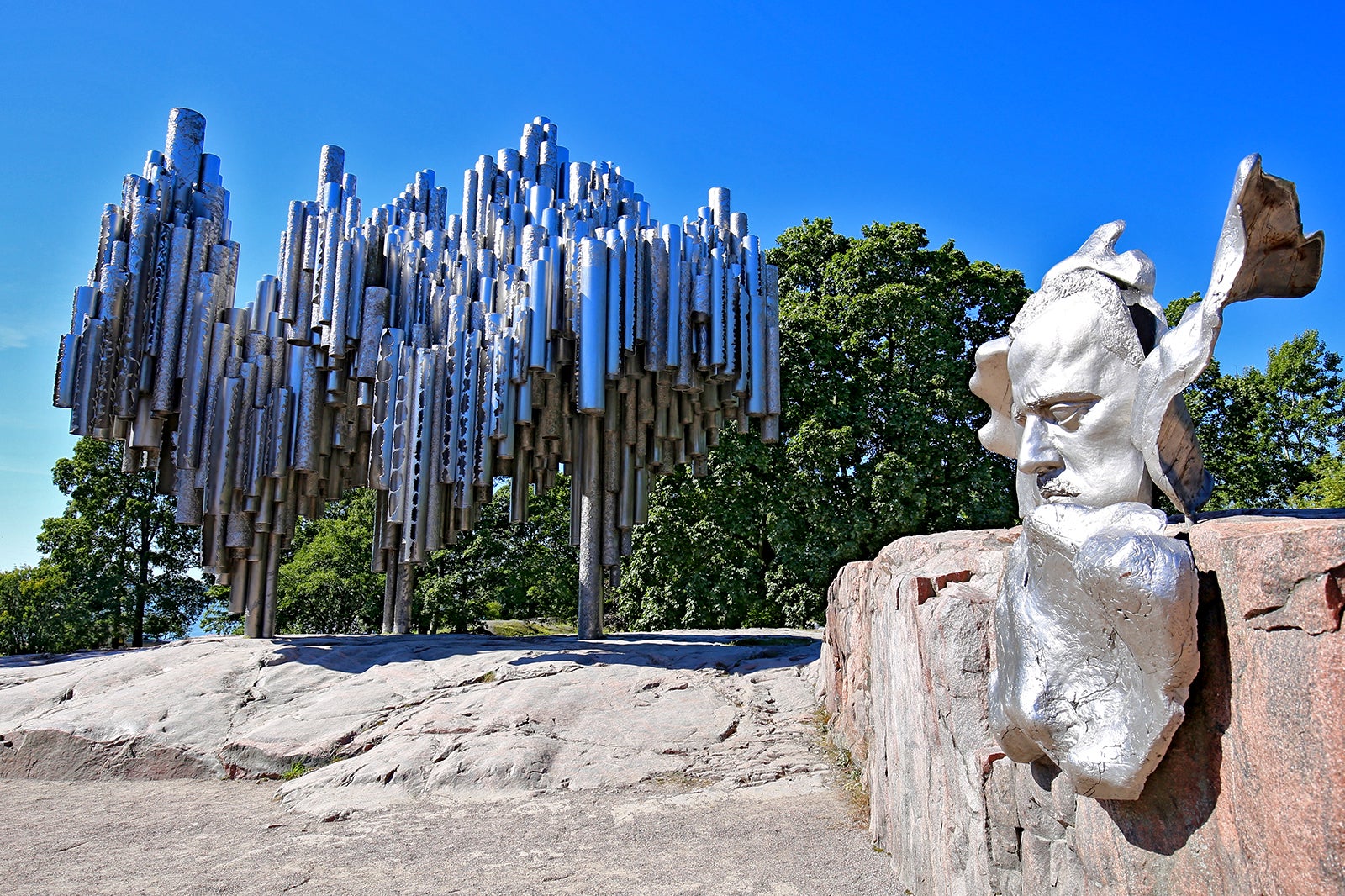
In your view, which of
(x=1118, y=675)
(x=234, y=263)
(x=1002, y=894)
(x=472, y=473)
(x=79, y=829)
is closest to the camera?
(x=1118, y=675)

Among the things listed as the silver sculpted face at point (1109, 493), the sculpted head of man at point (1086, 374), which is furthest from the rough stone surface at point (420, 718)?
the sculpted head of man at point (1086, 374)

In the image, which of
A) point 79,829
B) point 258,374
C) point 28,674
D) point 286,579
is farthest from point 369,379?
point 286,579

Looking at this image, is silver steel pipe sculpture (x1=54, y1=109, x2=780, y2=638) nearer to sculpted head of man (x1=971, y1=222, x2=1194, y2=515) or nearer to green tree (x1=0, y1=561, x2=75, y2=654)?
sculpted head of man (x1=971, y1=222, x2=1194, y2=515)

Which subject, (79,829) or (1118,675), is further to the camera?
(79,829)

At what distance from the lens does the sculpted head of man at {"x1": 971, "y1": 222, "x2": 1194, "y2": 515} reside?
3.03m

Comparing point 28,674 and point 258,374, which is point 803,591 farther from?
point 28,674

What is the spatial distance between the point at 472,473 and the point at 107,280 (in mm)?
5833

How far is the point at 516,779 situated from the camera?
7.59 meters

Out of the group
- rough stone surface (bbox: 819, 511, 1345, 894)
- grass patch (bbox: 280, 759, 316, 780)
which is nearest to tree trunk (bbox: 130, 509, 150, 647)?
grass patch (bbox: 280, 759, 316, 780)

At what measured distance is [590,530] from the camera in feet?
42.4

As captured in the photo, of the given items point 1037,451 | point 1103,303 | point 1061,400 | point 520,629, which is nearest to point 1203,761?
point 1037,451

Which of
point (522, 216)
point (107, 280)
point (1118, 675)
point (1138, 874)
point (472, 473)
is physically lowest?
point (1138, 874)

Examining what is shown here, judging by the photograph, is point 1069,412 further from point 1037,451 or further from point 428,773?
point 428,773

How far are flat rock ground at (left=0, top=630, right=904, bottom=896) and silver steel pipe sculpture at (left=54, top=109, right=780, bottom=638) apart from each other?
6.89 ft
